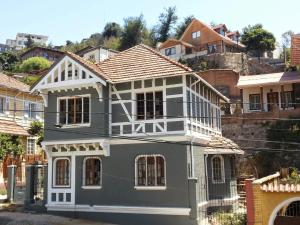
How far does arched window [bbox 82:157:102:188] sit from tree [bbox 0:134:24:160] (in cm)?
1235

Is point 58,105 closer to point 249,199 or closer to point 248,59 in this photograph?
point 249,199

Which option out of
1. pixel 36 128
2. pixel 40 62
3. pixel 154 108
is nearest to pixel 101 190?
pixel 154 108

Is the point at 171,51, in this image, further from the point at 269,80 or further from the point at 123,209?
the point at 123,209

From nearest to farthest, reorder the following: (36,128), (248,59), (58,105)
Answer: (58,105), (36,128), (248,59)

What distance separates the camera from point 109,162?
21016 millimetres

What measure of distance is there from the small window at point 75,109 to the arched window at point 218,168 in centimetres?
769

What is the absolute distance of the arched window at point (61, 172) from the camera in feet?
72.7

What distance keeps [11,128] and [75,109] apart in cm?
1471

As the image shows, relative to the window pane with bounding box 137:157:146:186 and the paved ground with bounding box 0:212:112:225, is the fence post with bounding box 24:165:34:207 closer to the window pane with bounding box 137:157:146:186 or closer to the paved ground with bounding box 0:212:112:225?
the paved ground with bounding box 0:212:112:225

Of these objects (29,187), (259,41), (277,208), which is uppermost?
(259,41)

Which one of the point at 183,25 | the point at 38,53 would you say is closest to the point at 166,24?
the point at 183,25

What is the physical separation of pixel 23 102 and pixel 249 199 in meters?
27.7

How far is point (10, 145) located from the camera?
32500 mm

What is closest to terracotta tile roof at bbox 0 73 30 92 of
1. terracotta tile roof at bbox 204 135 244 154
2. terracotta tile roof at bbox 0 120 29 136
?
terracotta tile roof at bbox 0 120 29 136
